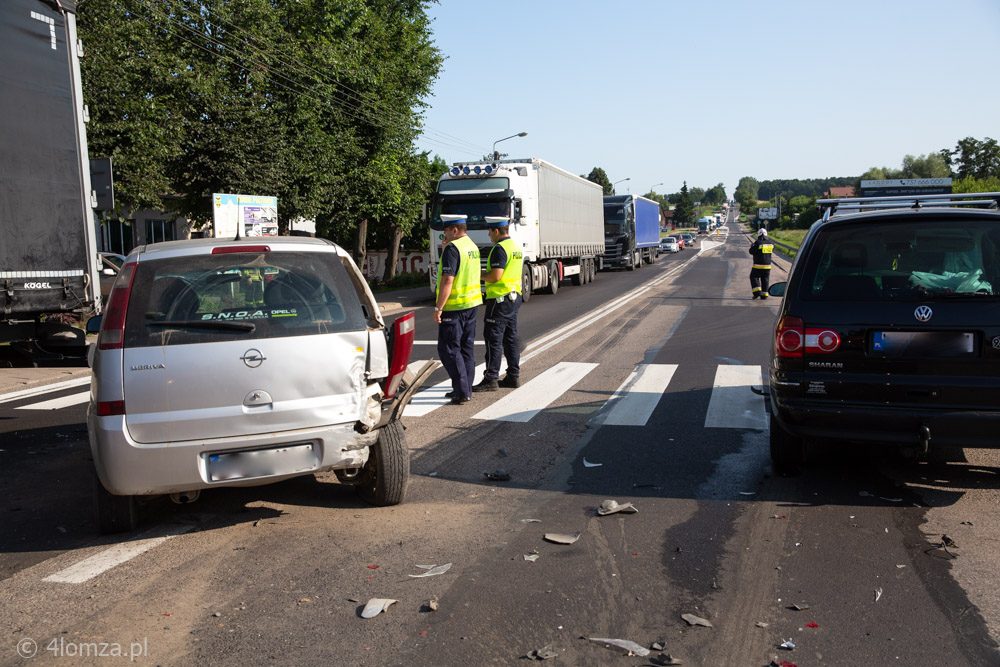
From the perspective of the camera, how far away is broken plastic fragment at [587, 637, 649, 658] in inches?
129

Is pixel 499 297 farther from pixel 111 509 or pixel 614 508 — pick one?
pixel 111 509

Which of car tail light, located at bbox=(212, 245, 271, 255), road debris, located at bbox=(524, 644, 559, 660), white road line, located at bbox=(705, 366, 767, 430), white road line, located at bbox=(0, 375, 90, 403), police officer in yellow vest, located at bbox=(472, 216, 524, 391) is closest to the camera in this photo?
road debris, located at bbox=(524, 644, 559, 660)

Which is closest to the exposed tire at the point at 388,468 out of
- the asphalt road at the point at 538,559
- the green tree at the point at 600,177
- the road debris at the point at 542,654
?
the asphalt road at the point at 538,559

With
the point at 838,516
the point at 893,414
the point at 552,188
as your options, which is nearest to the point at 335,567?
→ the point at 838,516

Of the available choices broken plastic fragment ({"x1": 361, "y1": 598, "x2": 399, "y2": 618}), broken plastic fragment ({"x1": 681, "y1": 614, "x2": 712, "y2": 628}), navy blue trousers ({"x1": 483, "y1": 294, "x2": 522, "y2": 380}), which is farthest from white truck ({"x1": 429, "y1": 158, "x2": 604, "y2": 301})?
broken plastic fragment ({"x1": 681, "y1": 614, "x2": 712, "y2": 628})

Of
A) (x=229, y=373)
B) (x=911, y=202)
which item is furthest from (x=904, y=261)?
(x=229, y=373)

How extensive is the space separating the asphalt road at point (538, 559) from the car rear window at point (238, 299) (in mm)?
1196

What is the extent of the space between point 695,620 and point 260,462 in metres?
2.41

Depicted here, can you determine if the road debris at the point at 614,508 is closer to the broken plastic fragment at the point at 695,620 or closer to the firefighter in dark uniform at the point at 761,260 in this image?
the broken plastic fragment at the point at 695,620

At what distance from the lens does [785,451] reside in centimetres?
566

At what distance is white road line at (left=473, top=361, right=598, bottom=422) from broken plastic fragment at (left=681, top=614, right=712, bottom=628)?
412 cm

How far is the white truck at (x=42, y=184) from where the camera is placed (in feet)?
28.0

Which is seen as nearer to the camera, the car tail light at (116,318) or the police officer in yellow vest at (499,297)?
the car tail light at (116,318)

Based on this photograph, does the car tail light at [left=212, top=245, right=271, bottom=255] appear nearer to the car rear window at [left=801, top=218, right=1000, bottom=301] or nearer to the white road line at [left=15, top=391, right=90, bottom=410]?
the car rear window at [left=801, top=218, right=1000, bottom=301]
